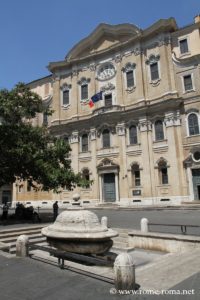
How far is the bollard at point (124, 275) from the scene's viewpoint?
19.1 ft

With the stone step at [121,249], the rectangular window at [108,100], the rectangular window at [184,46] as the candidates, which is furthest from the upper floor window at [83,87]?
the stone step at [121,249]

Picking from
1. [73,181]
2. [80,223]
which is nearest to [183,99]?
[73,181]

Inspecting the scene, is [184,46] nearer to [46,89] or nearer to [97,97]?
[97,97]

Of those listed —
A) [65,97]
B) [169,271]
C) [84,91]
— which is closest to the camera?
[169,271]

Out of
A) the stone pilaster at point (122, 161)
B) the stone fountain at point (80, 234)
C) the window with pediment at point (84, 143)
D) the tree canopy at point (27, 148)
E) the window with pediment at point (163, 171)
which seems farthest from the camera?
the window with pediment at point (84, 143)

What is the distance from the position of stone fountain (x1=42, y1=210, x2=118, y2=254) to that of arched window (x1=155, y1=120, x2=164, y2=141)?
982 inches

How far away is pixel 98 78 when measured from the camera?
39375mm

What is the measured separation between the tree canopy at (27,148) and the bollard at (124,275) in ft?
44.7

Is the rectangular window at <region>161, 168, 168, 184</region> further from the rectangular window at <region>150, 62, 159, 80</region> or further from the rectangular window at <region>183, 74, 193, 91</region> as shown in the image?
the rectangular window at <region>150, 62, 159, 80</region>

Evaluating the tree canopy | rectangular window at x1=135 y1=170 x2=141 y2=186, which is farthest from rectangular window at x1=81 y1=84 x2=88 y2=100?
the tree canopy

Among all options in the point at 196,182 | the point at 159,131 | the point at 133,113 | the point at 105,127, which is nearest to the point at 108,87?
the point at 105,127

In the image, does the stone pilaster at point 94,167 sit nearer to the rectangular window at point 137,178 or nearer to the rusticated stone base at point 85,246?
the rectangular window at point 137,178

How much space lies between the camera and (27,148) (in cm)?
1880

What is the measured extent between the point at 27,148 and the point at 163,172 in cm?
1823
